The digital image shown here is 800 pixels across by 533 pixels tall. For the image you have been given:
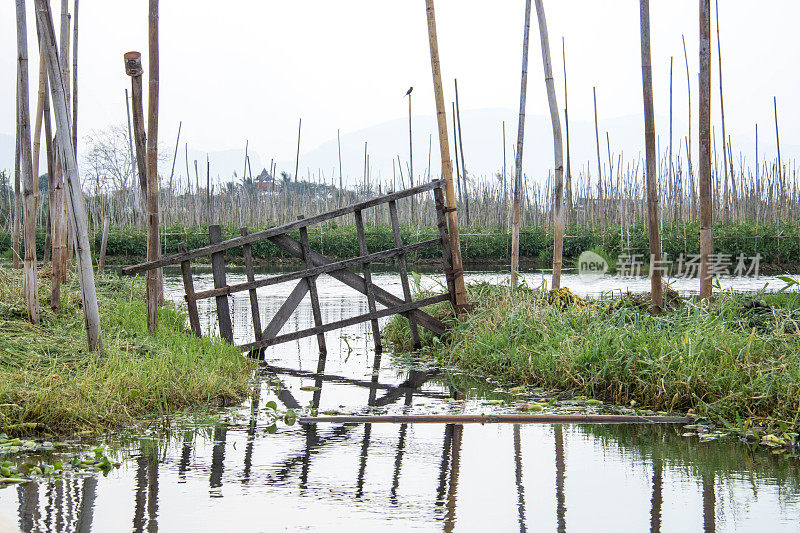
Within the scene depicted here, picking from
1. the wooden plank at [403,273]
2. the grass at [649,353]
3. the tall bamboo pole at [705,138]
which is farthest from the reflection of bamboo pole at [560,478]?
the wooden plank at [403,273]

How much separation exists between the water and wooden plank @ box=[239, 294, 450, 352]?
7.65 feet

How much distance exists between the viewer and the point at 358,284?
8773 mm

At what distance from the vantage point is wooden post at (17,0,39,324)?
724cm

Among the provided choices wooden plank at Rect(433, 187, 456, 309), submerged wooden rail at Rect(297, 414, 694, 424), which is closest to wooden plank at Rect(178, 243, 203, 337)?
wooden plank at Rect(433, 187, 456, 309)

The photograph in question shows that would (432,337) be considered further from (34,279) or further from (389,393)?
(34,279)

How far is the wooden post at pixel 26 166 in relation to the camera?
7242 mm

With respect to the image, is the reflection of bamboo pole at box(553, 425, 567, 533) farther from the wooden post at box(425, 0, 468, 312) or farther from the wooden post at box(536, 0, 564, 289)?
the wooden post at box(536, 0, 564, 289)

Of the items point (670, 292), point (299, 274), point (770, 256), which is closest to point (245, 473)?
point (299, 274)

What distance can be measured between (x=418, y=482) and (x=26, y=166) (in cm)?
498

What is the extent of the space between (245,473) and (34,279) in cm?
400

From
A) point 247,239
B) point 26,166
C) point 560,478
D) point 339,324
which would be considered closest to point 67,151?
point 26,166

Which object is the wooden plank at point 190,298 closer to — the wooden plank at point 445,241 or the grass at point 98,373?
the grass at point 98,373

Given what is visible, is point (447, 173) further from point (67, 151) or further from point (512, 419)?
point (67, 151)

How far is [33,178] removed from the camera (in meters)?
7.47
